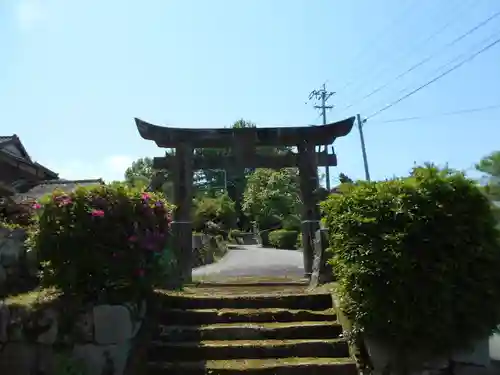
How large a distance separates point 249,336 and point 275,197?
114ft

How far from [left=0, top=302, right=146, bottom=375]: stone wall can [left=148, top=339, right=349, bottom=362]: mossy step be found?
0.48m

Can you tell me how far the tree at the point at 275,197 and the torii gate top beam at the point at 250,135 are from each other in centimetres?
2678

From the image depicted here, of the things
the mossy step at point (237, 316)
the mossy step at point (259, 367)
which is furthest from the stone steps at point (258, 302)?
the mossy step at point (259, 367)

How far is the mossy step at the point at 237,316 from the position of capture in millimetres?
5375

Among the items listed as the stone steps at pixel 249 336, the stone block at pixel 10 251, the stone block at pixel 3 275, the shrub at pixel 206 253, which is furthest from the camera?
the shrub at pixel 206 253

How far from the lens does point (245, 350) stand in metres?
4.82

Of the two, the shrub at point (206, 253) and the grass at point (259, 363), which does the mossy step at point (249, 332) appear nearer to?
the grass at point (259, 363)

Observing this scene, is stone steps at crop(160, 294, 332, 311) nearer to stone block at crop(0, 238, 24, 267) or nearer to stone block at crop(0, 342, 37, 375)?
stone block at crop(0, 342, 37, 375)

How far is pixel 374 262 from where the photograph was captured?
4352 millimetres

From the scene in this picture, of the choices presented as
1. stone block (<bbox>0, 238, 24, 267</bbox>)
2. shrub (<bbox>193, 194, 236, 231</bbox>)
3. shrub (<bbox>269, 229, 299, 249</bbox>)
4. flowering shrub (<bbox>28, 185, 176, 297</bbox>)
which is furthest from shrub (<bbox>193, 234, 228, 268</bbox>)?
flowering shrub (<bbox>28, 185, 176, 297</bbox>)

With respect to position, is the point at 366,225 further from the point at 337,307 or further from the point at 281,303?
the point at 281,303

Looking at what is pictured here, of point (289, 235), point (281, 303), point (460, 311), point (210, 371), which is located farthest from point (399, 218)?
point (289, 235)

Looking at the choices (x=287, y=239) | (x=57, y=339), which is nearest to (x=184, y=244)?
(x=57, y=339)

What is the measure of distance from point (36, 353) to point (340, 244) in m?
3.26
